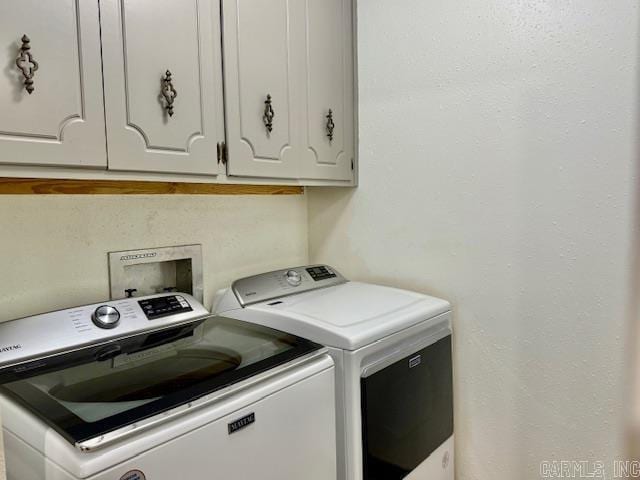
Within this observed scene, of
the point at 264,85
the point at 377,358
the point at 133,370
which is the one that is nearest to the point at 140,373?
the point at 133,370

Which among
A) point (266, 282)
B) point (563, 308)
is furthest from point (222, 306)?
point (563, 308)

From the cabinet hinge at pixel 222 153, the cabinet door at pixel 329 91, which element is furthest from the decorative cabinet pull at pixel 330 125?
the cabinet hinge at pixel 222 153

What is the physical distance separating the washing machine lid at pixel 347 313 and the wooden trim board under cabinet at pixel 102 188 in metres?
0.43

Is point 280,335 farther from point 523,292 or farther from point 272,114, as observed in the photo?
point 523,292

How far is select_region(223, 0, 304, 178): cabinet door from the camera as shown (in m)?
1.35

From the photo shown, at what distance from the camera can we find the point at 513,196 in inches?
58.9

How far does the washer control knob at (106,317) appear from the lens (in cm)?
124

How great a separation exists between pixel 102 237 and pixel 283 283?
0.66m

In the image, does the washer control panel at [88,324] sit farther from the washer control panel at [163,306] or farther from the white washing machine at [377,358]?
the white washing machine at [377,358]

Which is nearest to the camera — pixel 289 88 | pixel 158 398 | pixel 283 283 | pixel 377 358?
pixel 158 398

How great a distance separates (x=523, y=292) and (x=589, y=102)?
634 mm

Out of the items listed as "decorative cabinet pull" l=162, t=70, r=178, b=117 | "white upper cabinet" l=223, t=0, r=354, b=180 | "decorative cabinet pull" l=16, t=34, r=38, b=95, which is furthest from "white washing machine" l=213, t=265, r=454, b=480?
"decorative cabinet pull" l=16, t=34, r=38, b=95

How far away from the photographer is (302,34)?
5.20ft

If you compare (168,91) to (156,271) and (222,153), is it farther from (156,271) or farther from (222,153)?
(156,271)
